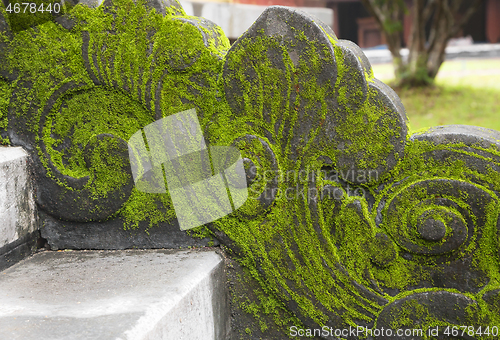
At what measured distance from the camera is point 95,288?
4.07 feet

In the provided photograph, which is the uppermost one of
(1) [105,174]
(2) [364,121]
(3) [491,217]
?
(2) [364,121]

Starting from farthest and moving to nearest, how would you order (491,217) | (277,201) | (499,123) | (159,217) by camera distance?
(499,123)
(159,217)
(277,201)
(491,217)

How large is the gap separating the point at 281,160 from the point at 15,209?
98 cm

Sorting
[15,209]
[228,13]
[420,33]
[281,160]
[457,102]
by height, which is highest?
[228,13]

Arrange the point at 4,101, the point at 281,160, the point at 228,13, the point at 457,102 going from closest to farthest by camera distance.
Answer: the point at 281,160 < the point at 4,101 < the point at 228,13 < the point at 457,102

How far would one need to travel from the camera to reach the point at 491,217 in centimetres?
125

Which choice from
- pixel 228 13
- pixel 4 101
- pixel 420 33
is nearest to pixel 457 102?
pixel 420 33

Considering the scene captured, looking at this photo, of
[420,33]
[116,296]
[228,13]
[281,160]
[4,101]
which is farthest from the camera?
[420,33]

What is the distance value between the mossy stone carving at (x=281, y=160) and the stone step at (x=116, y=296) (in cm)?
11

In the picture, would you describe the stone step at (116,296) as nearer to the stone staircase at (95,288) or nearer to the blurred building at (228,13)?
the stone staircase at (95,288)

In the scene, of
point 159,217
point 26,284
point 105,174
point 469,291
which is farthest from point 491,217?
point 26,284

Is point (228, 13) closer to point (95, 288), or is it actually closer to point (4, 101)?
point (4, 101)

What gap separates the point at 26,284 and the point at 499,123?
564 centimetres

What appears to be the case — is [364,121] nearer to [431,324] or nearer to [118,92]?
[431,324]
